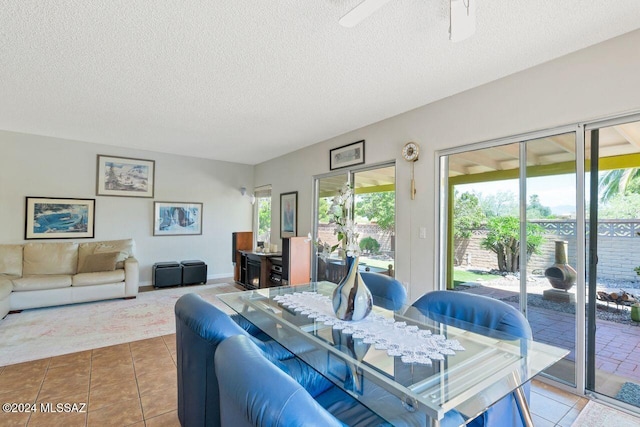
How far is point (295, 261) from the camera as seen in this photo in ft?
15.7

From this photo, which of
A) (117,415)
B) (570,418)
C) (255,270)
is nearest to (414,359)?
(570,418)

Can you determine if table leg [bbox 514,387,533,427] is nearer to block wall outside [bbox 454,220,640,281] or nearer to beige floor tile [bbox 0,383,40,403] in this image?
block wall outside [bbox 454,220,640,281]

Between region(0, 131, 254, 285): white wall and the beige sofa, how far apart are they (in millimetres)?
488

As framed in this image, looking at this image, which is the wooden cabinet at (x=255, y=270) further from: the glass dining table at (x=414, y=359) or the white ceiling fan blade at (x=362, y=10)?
the white ceiling fan blade at (x=362, y=10)

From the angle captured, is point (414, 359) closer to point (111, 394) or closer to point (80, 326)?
point (111, 394)

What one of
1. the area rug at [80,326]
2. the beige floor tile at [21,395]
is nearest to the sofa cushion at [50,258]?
the area rug at [80,326]

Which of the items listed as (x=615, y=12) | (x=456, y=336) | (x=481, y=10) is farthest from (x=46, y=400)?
(x=615, y=12)

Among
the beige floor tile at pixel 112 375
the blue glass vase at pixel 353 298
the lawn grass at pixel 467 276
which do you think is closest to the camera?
the blue glass vase at pixel 353 298

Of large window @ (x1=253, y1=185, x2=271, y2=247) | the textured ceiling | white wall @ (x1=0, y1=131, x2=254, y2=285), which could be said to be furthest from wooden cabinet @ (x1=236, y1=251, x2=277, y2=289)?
the textured ceiling

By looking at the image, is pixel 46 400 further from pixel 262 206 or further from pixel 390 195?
pixel 262 206

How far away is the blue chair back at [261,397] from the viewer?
0.71 metres

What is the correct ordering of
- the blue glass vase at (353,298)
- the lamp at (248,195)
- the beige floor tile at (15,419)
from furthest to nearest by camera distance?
the lamp at (248,195), the beige floor tile at (15,419), the blue glass vase at (353,298)

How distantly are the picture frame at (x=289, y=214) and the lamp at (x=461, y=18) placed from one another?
414 cm

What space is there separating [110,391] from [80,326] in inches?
74.2
